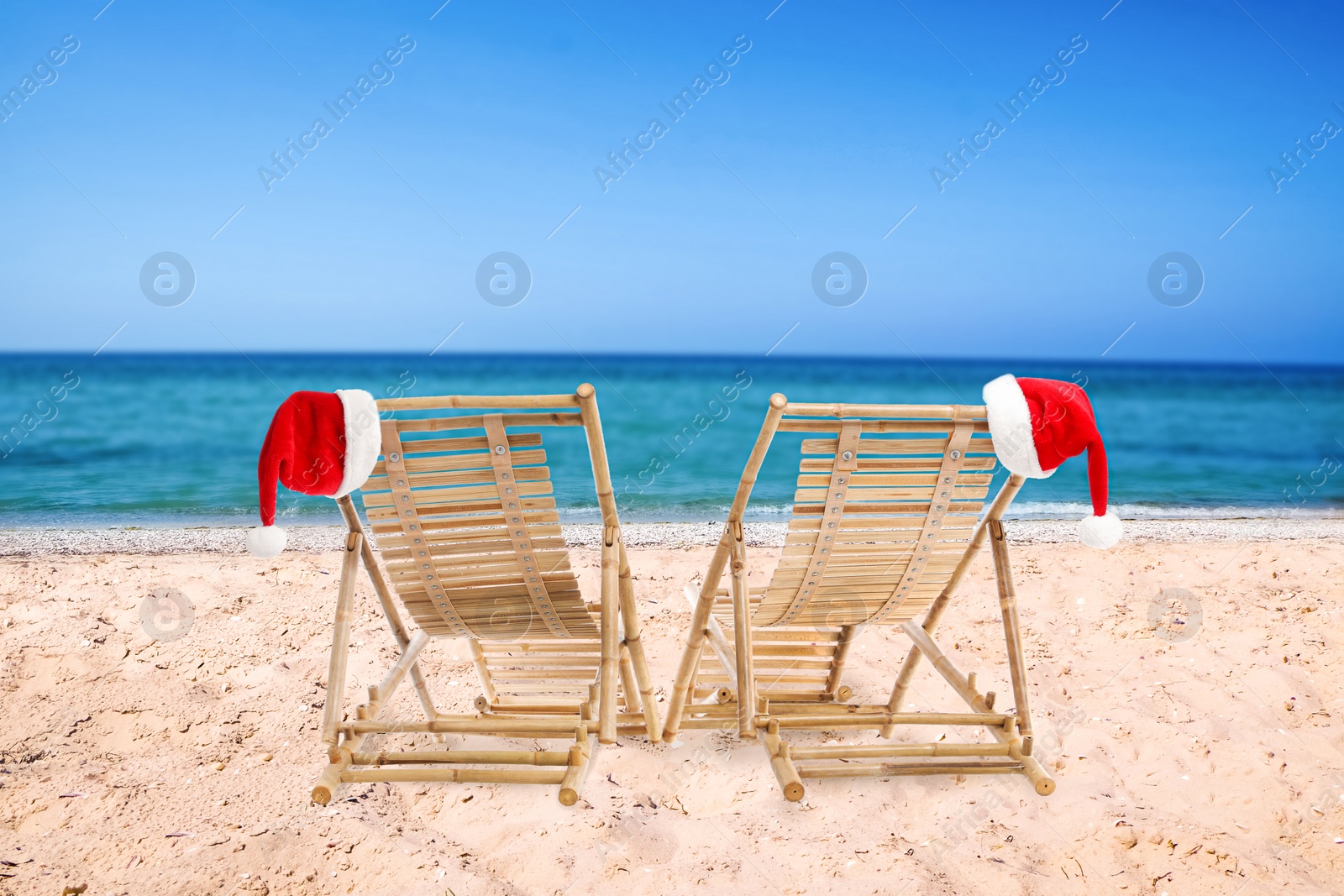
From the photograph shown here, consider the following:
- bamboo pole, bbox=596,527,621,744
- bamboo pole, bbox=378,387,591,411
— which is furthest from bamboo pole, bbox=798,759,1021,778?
bamboo pole, bbox=378,387,591,411

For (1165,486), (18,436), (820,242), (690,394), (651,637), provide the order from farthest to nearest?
(820,242), (690,394), (18,436), (1165,486), (651,637)

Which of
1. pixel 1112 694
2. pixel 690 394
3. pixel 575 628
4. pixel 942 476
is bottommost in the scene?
pixel 1112 694

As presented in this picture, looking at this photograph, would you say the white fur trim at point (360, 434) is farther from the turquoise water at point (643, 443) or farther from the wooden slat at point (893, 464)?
the turquoise water at point (643, 443)

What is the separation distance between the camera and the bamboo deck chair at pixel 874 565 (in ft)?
7.00

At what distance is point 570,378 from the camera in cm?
3891

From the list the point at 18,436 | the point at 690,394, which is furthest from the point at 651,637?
the point at 690,394

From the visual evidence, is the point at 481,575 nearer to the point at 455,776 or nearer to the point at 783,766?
the point at 455,776

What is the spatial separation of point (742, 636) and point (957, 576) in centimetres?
73

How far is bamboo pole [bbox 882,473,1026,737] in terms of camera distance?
7.65ft

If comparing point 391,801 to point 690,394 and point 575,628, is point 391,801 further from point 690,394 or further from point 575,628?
point 690,394

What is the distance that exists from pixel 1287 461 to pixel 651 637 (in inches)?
557

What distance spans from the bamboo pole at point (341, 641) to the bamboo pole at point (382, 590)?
32mm

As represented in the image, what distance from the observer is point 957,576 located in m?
2.50

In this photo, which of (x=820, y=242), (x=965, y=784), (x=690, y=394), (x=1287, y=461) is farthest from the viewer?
(x=820, y=242)
